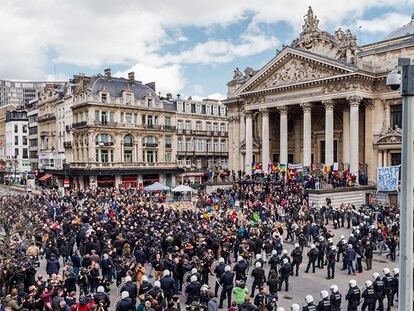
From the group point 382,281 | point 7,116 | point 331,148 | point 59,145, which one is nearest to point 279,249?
point 382,281

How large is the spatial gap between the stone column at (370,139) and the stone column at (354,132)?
2202 mm

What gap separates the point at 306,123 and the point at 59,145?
43114 millimetres

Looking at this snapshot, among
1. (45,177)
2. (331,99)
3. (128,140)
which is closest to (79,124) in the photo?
(128,140)

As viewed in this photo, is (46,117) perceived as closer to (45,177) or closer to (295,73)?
(45,177)

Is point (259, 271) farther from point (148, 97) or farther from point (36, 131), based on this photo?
point (36, 131)

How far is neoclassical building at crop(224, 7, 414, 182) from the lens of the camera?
42500mm

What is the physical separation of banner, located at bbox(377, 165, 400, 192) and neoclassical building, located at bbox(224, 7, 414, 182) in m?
8.84

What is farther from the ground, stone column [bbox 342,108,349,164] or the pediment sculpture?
the pediment sculpture

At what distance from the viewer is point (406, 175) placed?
20.6 ft

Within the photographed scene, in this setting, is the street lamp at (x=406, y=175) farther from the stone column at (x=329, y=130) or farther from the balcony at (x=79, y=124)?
the balcony at (x=79, y=124)

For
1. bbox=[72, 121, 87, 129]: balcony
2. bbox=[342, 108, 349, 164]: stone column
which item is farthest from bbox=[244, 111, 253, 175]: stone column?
bbox=[72, 121, 87, 129]: balcony

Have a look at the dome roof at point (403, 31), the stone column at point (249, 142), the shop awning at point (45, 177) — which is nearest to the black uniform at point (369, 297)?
the stone column at point (249, 142)

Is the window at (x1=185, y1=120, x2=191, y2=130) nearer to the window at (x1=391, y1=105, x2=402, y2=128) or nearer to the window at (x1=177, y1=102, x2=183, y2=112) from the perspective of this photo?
the window at (x1=177, y1=102, x2=183, y2=112)

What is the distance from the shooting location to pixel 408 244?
6336mm
